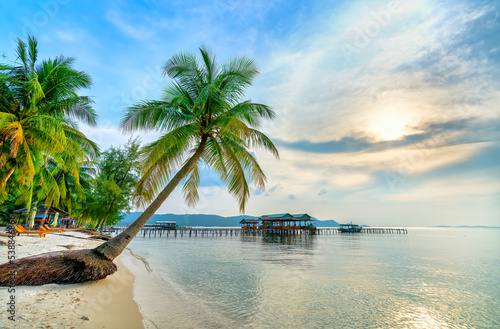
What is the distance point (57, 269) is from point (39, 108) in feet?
24.1

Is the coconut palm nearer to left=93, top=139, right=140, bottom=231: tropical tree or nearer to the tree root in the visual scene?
the tree root

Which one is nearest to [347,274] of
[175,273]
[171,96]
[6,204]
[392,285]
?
[392,285]

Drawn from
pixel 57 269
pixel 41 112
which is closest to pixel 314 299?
pixel 57 269

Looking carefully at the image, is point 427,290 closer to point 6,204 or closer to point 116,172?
point 116,172

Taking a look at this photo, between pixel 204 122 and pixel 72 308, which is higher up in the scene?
pixel 204 122

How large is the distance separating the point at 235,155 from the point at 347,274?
9.96 metres

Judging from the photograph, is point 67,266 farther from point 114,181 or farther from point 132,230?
point 114,181

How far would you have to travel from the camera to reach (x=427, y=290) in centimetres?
1091

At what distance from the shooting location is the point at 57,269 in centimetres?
641

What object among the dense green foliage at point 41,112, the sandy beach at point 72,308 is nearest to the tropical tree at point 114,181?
the dense green foliage at point 41,112

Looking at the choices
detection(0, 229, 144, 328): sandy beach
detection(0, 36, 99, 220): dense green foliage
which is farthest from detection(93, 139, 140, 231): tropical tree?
detection(0, 229, 144, 328): sandy beach

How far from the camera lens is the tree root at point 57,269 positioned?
5922 mm

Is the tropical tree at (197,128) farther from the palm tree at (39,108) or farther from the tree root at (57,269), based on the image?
the palm tree at (39,108)

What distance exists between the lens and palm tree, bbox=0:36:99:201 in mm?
8812
